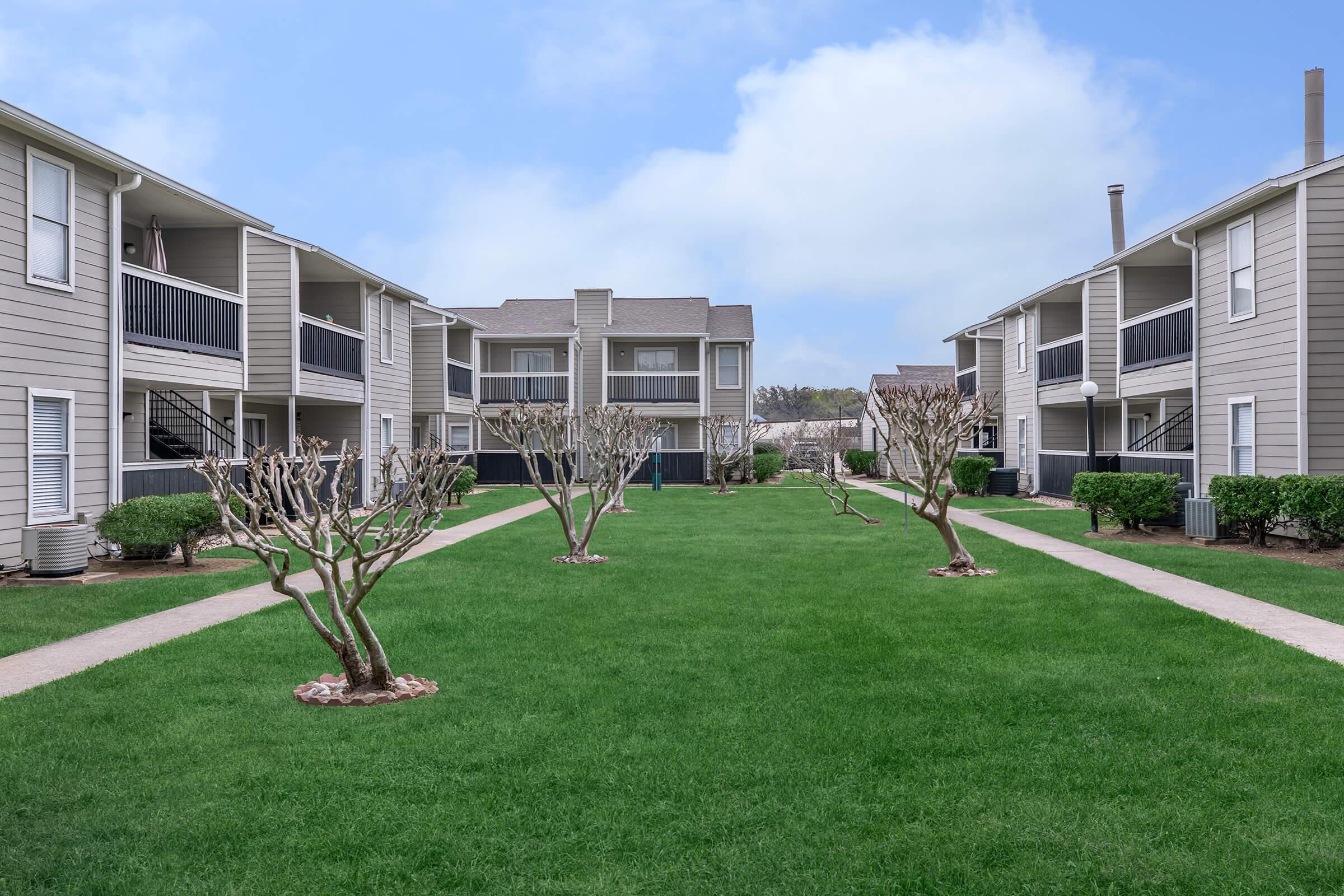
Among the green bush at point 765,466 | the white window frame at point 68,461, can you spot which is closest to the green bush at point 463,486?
the white window frame at point 68,461

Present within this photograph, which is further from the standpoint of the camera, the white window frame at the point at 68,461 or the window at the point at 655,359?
the window at the point at 655,359

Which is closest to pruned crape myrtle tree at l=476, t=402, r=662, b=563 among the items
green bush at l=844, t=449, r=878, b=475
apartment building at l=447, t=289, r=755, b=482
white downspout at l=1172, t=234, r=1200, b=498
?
Result: white downspout at l=1172, t=234, r=1200, b=498

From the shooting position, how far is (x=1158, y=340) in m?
21.2

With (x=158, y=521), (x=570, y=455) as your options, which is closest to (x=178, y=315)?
(x=158, y=521)

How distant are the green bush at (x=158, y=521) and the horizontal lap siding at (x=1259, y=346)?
17.0m

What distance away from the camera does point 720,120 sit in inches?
1171

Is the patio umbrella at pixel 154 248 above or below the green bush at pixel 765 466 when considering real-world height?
above

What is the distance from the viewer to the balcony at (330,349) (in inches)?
810

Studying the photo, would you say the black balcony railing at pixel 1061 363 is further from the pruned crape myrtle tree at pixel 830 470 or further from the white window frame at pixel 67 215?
the white window frame at pixel 67 215

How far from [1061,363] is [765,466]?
13950 mm

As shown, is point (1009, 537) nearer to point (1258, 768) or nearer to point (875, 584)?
point (875, 584)

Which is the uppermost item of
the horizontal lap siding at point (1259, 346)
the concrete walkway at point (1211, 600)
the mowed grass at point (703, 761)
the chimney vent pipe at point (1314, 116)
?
the chimney vent pipe at point (1314, 116)

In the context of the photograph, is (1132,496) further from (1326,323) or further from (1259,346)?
(1326,323)

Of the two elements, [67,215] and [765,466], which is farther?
[765,466]
